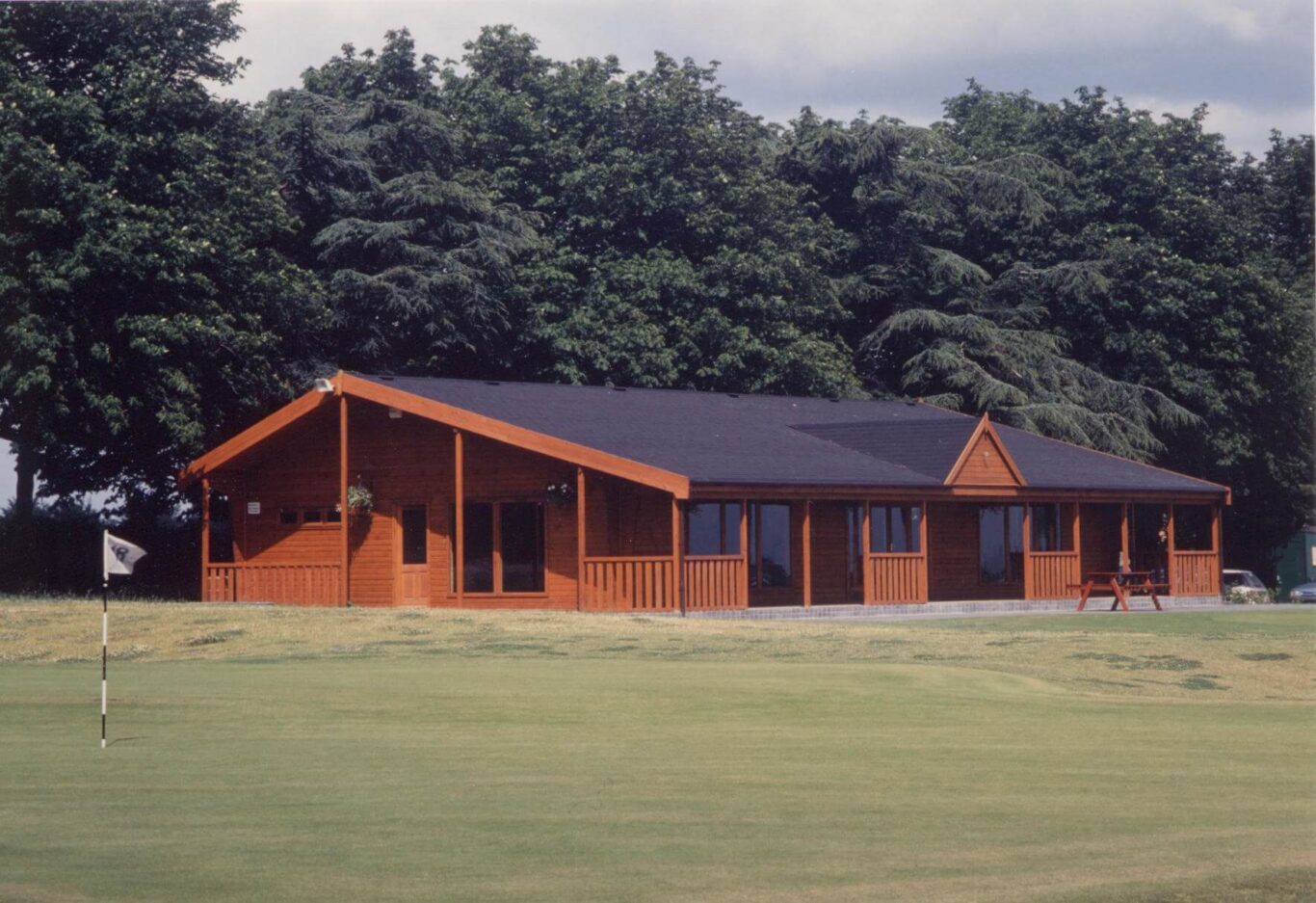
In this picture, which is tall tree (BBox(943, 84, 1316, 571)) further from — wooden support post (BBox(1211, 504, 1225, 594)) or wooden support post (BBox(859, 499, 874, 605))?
wooden support post (BBox(859, 499, 874, 605))

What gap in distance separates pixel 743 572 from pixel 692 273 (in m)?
17.1

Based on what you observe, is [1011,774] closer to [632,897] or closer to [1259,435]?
[632,897]

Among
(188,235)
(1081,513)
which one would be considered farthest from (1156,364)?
(188,235)

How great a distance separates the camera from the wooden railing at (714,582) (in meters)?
32.4

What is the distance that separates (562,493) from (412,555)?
4.48m

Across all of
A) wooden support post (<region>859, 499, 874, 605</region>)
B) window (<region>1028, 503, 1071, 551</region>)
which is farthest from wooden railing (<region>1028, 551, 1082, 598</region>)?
wooden support post (<region>859, 499, 874, 605</region>)

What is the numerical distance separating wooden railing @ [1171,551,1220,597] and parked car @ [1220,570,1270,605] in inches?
20.2

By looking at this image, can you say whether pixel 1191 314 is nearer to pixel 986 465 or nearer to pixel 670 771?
pixel 986 465

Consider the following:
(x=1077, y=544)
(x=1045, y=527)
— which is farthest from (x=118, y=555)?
(x=1045, y=527)

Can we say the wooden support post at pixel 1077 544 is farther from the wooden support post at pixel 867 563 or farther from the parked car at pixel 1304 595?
the parked car at pixel 1304 595

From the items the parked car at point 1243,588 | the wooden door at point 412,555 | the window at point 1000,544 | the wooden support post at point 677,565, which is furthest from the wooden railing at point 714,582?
the parked car at point 1243,588

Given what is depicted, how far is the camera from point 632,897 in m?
8.81

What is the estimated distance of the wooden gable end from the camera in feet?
122

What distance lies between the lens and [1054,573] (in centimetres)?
3956
